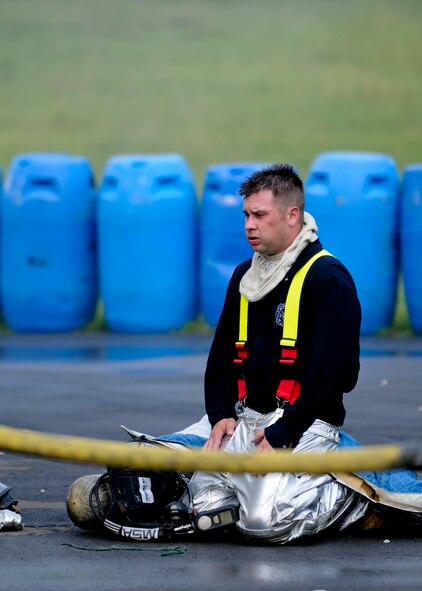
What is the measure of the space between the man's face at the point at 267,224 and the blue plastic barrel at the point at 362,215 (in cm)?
696

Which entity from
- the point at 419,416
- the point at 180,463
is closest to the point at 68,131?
the point at 419,416

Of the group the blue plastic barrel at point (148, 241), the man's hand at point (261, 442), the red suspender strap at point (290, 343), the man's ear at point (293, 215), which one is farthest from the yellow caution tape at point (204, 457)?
the blue plastic barrel at point (148, 241)

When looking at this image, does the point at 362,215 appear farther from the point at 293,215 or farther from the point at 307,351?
the point at 307,351

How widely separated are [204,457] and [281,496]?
76.1 inches

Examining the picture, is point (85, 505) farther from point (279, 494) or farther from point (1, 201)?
point (1, 201)

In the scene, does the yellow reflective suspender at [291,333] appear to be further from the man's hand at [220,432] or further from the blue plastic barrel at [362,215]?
the blue plastic barrel at [362,215]

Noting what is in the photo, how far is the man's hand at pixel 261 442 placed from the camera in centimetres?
544

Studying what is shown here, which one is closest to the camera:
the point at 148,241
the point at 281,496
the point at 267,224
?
the point at 281,496

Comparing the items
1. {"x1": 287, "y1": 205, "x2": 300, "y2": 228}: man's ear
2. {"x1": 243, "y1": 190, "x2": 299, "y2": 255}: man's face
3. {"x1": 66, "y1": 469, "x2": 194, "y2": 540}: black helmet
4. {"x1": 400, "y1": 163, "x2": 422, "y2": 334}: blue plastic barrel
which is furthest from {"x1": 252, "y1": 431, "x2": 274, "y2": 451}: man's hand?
{"x1": 400, "y1": 163, "x2": 422, "y2": 334}: blue plastic barrel

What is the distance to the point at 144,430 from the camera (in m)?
8.19

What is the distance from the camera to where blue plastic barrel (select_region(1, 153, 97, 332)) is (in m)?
13.2

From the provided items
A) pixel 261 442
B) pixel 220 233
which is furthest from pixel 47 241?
pixel 261 442

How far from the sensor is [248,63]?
3362 centimetres

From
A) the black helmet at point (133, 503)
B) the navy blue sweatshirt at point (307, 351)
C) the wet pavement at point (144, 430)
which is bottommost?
the wet pavement at point (144, 430)
